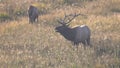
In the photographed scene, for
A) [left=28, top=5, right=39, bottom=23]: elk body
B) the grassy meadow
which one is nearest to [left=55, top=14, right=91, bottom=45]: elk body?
the grassy meadow

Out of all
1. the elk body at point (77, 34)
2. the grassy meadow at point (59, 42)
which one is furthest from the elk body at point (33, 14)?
the elk body at point (77, 34)

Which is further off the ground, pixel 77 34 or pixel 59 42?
pixel 77 34

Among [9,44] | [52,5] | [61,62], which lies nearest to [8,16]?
[52,5]

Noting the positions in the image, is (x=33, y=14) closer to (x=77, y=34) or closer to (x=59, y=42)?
(x=59, y=42)

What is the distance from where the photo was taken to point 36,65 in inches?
334

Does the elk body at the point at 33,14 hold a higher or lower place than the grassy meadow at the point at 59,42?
lower

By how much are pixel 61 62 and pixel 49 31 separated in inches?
176

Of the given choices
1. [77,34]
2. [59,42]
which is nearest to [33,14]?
[59,42]

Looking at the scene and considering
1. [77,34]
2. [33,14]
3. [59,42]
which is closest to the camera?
[77,34]

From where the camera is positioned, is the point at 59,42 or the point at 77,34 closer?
the point at 77,34

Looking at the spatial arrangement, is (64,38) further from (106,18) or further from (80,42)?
(106,18)

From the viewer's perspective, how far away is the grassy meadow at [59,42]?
877 cm

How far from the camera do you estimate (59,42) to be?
37.1ft

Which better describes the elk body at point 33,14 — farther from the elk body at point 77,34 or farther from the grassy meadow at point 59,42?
the elk body at point 77,34
